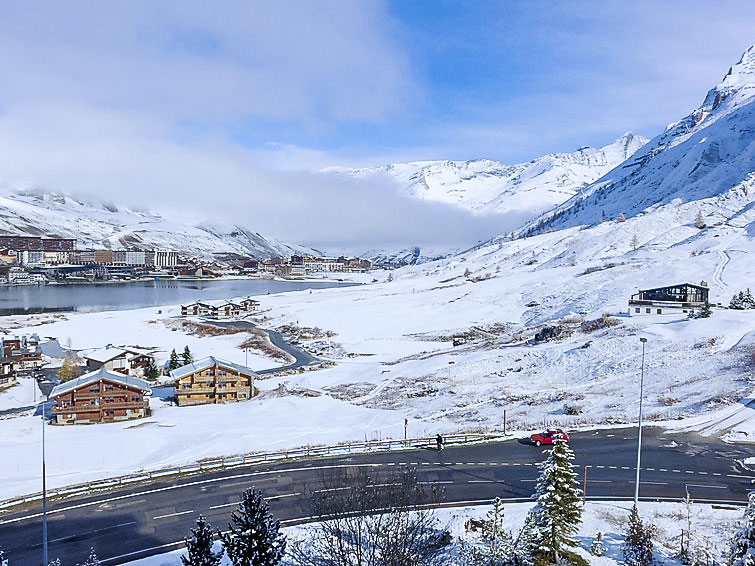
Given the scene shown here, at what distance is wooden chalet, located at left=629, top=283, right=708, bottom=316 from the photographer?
235 ft

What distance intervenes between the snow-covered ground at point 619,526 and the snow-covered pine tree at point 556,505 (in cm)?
294

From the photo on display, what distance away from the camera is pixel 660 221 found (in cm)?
16475

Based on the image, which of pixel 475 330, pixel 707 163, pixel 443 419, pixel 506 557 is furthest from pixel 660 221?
pixel 506 557

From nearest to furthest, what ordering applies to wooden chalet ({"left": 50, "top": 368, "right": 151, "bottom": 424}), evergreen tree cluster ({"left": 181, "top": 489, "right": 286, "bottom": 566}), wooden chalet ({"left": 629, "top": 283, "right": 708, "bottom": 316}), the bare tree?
evergreen tree cluster ({"left": 181, "top": 489, "right": 286, "bottom": 566}) → the bare tree → wooden chalet ({"left": 50, "top": 368, "right": 151, "bottom": 424}) → wooden chalet ({"left": 629, "top": 283, "right": 708, "bottom": 316})

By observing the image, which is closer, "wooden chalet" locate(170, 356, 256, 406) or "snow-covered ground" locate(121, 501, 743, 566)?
"snow-covered ground" locate(121, 501, 743, 566)

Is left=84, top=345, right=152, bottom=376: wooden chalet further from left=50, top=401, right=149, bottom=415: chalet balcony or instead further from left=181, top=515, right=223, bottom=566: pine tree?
left=181, top=515, right=223, bottom=566: pine tree

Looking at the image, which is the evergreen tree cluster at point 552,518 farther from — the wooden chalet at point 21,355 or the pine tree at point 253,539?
the wooden chalet at point 21,355

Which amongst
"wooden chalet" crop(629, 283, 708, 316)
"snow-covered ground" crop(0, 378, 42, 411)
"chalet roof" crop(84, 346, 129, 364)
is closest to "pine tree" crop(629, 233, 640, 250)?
"wooden chalet" crop(629, 283, 708, 316)

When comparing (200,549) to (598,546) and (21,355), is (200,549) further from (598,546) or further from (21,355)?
(21,355)

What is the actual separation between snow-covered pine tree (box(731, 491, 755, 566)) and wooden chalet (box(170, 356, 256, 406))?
45199 millimetres

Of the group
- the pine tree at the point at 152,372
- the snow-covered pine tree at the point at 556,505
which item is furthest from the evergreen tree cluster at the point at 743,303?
the pine tree at the point at 152,372

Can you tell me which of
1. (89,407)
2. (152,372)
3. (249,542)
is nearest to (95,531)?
(249,542)

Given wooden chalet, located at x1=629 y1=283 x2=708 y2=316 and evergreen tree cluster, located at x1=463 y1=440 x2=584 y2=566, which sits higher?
wooden chalet, located at x1=629 y1=283 x2=708 y2=316

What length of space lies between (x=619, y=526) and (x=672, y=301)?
59.0m
